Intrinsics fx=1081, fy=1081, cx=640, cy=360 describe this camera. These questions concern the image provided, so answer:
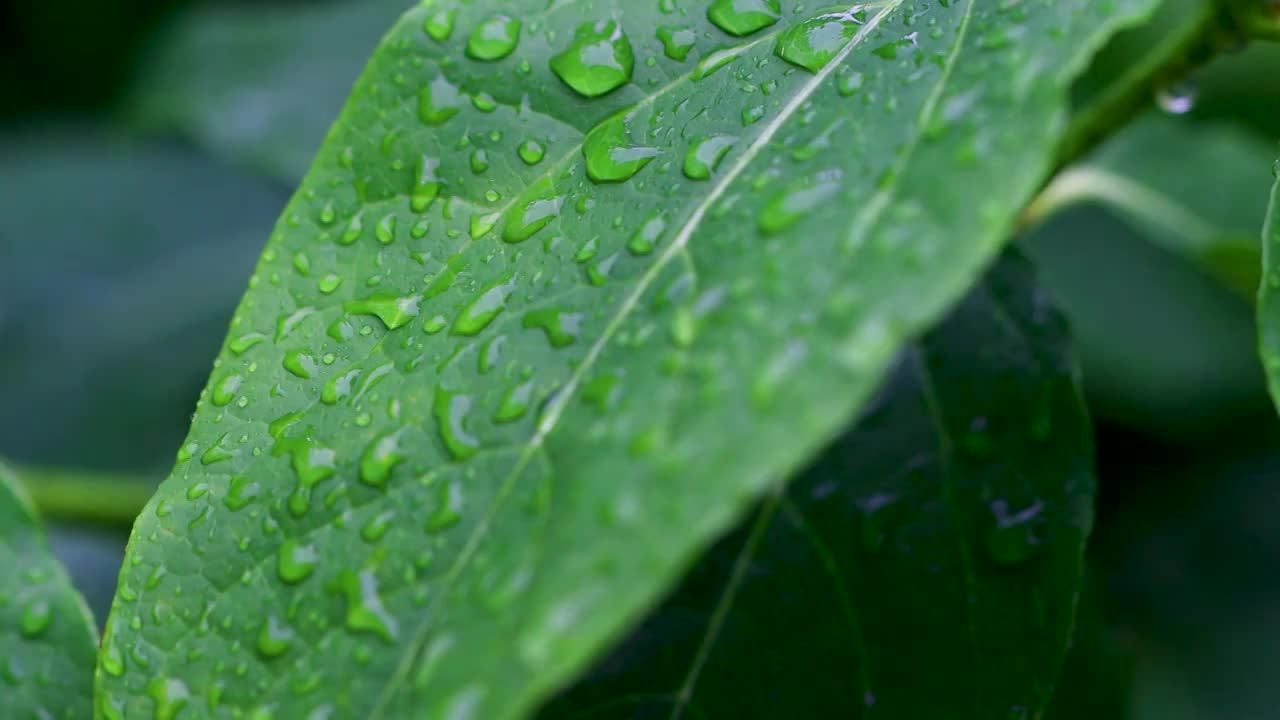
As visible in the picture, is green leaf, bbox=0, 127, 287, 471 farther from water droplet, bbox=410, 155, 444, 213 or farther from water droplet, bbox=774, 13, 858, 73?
water droplet, bbox=774, 13, 858, 73

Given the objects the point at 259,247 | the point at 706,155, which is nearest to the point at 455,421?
the point at 706,155

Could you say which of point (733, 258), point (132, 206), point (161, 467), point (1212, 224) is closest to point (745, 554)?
point (733, 258)

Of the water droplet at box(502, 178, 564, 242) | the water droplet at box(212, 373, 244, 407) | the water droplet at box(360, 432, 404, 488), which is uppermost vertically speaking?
the water droplet at box(502, 178, 564, 242)

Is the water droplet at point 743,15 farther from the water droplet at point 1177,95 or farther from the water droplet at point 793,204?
the water droplet at point 1177,95

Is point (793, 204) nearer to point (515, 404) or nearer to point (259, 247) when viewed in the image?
point (515, 404)

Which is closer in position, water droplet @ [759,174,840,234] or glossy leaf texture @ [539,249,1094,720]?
water droplet @ [759,174,840,234]

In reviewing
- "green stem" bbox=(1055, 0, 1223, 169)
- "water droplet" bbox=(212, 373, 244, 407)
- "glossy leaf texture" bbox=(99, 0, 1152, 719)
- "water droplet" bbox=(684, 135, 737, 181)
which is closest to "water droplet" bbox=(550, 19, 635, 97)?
"glossy leaf texture" bbox=(99, 0, 1152, 719)

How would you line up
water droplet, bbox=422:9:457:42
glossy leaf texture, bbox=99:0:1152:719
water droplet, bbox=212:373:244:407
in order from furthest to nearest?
water droplet, bbox=422:9:457:42, water droplet, bbox=212:373:244:407, glossy leaf texture, bbox=99:0:1152:719

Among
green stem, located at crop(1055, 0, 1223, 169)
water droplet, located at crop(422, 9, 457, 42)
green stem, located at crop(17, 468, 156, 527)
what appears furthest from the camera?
green stem, located at crop(17, 468, 156, 527)

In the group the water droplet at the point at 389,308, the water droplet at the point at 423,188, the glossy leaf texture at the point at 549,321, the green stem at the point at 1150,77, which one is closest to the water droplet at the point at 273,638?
the glossy leaf texture at the point at 549,321
